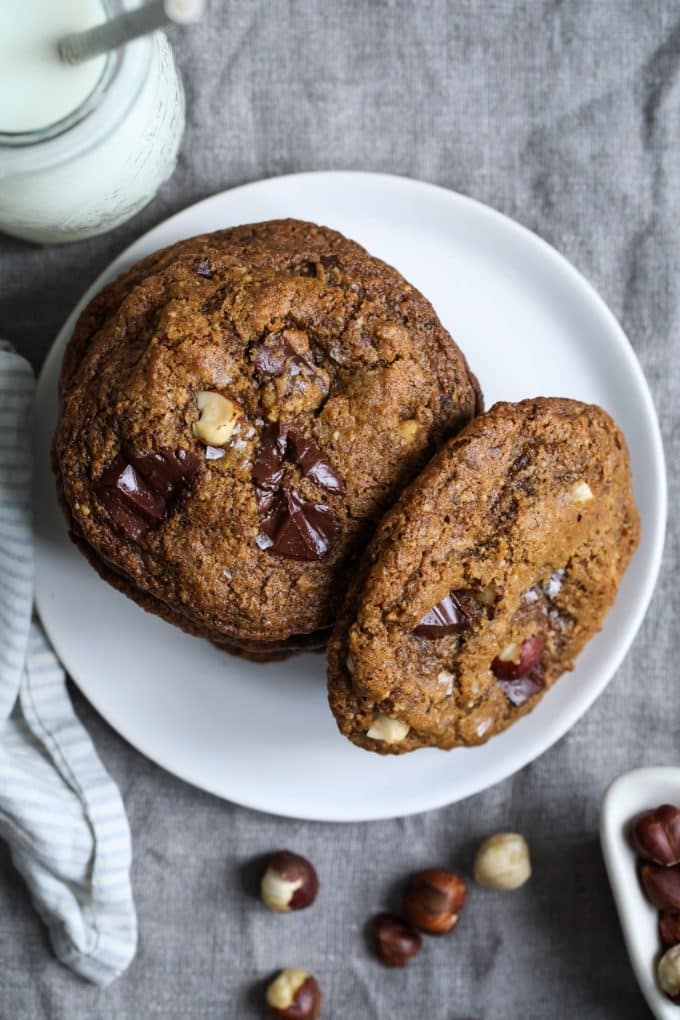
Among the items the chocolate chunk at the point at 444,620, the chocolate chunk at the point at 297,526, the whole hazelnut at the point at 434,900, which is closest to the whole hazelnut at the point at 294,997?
the whole hazelnut at the point at 434,900

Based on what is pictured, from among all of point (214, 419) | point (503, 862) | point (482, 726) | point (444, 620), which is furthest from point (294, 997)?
point (214, 419)

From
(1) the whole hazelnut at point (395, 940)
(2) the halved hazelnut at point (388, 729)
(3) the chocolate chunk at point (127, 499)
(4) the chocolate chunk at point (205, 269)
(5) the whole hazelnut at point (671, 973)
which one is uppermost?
(4) the chocolate chunk at point (205, 269)

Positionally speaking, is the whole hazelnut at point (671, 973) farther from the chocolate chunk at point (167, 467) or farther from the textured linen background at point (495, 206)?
the chocolate chunk at point (167, 467)

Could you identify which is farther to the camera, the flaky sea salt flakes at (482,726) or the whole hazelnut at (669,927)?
the whole hazelnut at (669,927)

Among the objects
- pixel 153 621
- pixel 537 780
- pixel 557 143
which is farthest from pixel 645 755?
pixel 557 143

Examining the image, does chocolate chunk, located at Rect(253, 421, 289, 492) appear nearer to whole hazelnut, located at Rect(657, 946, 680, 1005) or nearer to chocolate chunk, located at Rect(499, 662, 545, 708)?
chocolate chunk, located at Rect(499, 662, 545, 708)

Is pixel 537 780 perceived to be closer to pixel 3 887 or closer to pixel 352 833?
pixel 352 833
